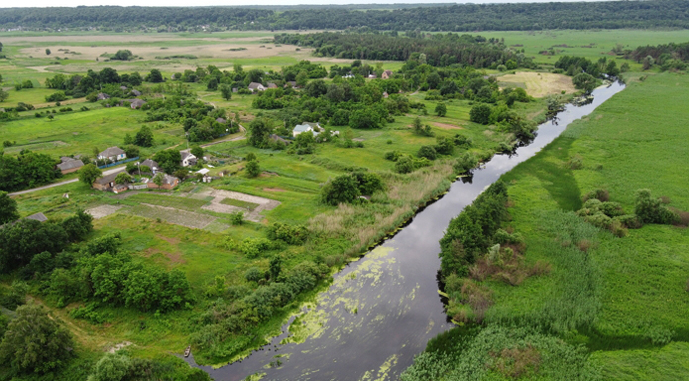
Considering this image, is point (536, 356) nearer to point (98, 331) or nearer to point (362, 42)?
point (98, 331)

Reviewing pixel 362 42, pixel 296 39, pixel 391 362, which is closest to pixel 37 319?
pixel 391 362

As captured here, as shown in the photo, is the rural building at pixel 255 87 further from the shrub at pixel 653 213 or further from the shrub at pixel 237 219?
the shrub at pixel 653 213

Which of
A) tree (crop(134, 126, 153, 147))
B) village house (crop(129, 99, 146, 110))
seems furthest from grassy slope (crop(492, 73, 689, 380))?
village house (crop(129, 99, 146, 110))

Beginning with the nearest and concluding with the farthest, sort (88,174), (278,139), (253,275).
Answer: (253,275) < (88,174) < (278,139)

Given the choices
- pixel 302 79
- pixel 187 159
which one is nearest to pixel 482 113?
pixel 302 79

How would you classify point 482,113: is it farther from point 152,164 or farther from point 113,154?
point 113,154

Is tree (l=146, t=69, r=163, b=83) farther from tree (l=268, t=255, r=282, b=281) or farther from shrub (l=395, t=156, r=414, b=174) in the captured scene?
tree (l=268, t=255, r=282, b=281)
